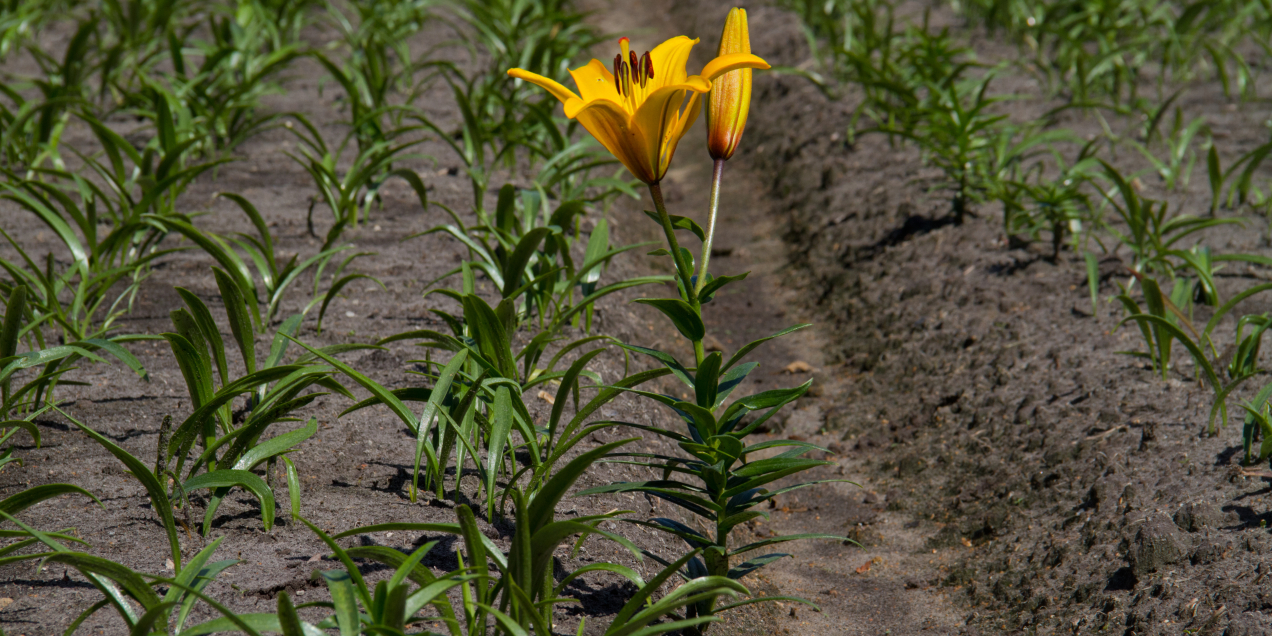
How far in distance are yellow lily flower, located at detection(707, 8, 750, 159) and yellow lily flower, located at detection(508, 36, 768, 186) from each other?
5 cm

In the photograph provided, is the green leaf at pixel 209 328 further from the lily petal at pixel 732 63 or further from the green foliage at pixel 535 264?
the lily petal at pixel 732 63

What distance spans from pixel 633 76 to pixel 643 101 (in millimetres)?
51

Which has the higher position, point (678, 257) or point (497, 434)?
point (678, 257)

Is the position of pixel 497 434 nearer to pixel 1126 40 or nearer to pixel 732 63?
pixel 732 63

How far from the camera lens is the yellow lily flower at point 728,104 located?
1.22m

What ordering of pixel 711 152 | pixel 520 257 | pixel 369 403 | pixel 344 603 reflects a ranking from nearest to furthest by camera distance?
pixel 344 603
pixel 711 152
pixel 369 403
pixel 520 257

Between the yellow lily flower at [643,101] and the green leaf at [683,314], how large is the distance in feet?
0.63

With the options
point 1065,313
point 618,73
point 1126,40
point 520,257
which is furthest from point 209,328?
point 1126,40

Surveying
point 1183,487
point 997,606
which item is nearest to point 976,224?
point 1183,487

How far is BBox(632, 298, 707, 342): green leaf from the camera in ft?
4.09

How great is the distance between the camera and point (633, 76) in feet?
3.80

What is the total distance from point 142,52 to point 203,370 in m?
3.79

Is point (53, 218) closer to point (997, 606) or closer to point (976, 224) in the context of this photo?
point (997, 606)

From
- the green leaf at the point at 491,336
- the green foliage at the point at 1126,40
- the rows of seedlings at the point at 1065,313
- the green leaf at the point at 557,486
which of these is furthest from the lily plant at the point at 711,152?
the green foliage at the point at 1126,40
